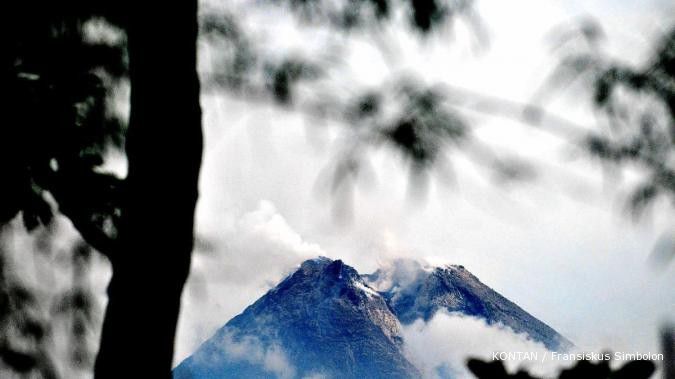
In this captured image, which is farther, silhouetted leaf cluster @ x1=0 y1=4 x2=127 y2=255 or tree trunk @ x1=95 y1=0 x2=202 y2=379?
silhouetted leaf cluster @ x1=0 y1=4 x2=127 y2=255

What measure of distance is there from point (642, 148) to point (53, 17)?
93.0 inches

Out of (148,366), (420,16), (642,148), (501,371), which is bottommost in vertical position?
(148,366)

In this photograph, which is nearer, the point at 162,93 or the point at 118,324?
the point at 118,324

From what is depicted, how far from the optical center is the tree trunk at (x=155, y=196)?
162 cm

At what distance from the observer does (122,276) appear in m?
1.67

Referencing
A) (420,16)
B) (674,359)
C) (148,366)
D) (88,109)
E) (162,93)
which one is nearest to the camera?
(674,359)

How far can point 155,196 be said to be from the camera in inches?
66.7

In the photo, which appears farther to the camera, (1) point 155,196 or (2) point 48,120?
(2) point 48,120

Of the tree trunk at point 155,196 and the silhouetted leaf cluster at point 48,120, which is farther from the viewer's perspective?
the silhouetted leaf cluster at point 48,120

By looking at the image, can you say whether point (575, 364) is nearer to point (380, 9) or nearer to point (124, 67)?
point (380, 9)

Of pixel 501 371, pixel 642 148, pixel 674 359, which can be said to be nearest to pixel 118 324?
pixel 501 371

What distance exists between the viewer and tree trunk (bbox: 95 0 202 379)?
5.32 ft

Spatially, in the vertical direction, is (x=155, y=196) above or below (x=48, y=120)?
below

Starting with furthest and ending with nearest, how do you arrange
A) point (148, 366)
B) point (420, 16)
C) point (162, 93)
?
1. point (420, 16)
2. point (162, 93)
3. point (148, 366)
